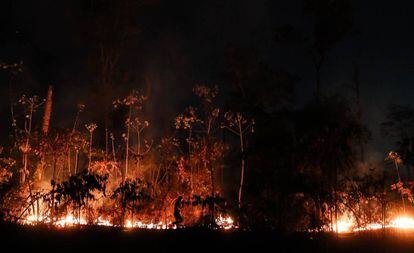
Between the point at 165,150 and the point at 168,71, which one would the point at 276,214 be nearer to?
the point at 165,150

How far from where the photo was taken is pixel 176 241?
5.34 meters

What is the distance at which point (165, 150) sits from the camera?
372 inches

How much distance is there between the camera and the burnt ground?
4.71 metres

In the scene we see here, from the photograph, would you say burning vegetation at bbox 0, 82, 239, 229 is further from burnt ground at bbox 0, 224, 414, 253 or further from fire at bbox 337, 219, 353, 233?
fire at bbox 337, 219, 353, 233

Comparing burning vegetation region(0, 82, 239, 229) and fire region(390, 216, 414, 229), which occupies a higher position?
burning vegetation region(0, 82, 239, 229)

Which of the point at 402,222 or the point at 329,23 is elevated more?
the point at 329,23

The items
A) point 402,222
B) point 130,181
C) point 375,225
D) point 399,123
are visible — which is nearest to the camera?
point 130,181

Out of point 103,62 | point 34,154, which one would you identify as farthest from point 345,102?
point 34,154

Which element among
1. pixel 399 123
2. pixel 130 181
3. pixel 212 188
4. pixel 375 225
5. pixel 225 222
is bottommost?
pixel 375 225

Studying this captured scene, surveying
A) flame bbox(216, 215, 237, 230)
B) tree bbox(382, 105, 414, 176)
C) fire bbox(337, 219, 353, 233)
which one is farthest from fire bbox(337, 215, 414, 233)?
tree bbox(382, 105, 414, 176)

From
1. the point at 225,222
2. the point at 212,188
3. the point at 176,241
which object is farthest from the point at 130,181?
the point at 176,241

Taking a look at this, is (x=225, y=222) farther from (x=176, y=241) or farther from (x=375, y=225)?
(x=375, y=225)

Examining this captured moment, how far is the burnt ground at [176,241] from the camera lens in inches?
185

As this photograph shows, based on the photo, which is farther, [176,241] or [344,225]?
[344,225]
